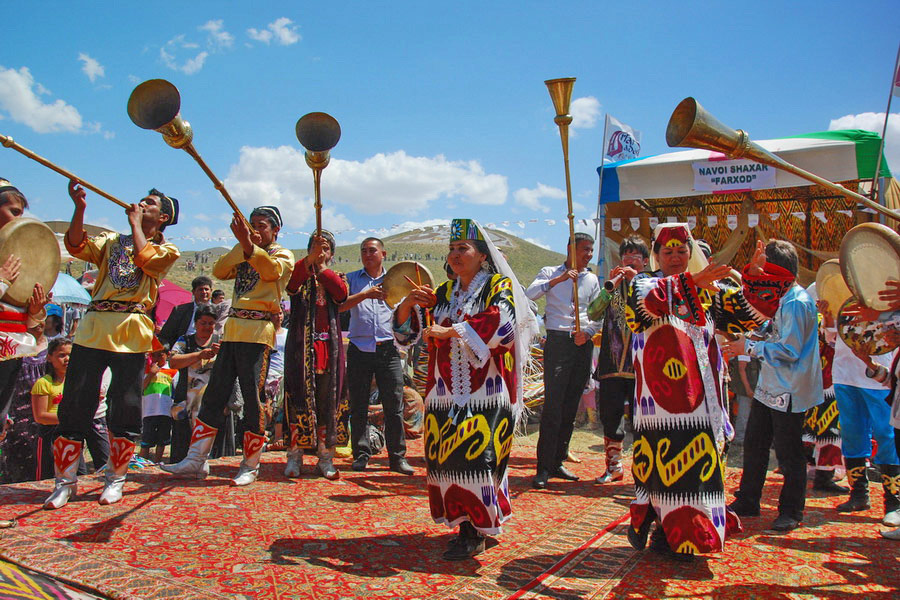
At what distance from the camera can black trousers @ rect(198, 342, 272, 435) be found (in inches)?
206

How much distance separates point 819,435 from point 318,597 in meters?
4.88

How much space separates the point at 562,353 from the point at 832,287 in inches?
88.6

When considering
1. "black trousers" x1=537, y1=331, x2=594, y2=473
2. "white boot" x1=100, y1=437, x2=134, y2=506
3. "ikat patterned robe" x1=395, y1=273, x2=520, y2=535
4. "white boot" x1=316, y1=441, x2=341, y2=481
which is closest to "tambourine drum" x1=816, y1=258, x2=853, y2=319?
"black trousers" x1=537, y1=331, x2=594, y2=473

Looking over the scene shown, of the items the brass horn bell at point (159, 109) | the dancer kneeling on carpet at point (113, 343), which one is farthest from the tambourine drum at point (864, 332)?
the dancer kneeling on carpet at point (113, 343)

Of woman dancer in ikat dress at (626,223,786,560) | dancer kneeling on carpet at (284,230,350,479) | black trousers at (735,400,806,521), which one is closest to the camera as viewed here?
woman dancer in ikat dress at (626,223,786,560)

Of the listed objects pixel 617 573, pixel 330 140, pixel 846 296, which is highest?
pixel 330 140

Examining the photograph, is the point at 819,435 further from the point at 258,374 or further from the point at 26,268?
the point at 26,268

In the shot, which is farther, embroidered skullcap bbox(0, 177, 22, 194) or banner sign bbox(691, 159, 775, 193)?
banner sign bbox(691, 159, 775, 193)

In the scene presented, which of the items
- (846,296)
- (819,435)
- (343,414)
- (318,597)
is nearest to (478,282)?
(318,597)

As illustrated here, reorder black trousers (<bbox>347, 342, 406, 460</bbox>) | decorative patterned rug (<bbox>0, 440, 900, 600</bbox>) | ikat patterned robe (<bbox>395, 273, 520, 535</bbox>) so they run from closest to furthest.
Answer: decorative patterned rug (<bbox>0, 440, 900, 600</bbox>) → ikat patterned robe (<bbox>395, 273, 520, 535</bbox>) → black trousers (<bbox>347, 342, 406, 460</bbox>)

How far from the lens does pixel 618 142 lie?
457 inches

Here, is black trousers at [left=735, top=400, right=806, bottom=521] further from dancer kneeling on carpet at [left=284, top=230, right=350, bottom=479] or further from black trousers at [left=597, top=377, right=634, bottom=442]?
dancer kneeling on carpet at [left=284, top=230, right=350, bottom=479]

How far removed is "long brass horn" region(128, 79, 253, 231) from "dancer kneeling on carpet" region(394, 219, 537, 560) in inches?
71.1

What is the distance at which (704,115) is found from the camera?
2973 mm
